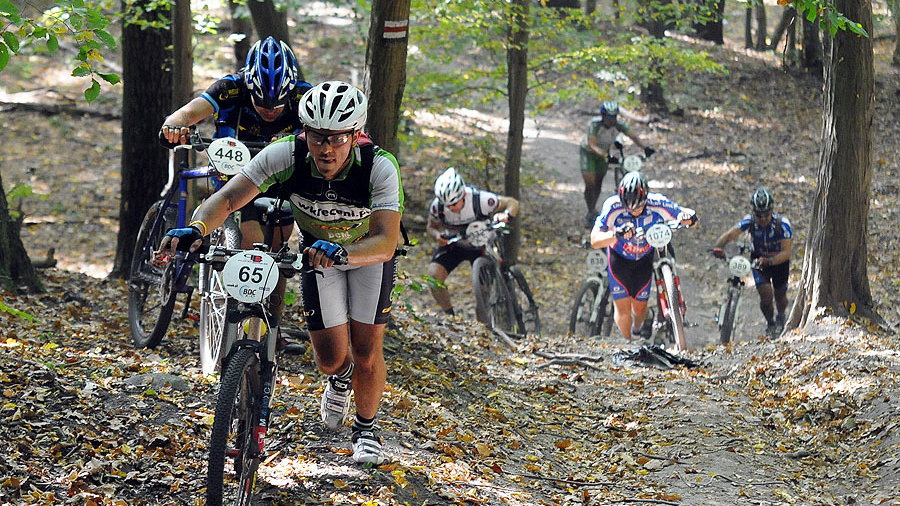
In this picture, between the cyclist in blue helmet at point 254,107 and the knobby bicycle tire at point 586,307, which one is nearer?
the cyclist in blue helmet at point 254,107

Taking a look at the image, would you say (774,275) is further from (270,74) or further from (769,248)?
(270,74)

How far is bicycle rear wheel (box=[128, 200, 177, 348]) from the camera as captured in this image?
686 centimetres

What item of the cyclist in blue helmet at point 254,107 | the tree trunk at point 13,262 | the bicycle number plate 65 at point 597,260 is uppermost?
the cyclist in blue helmet at point 254,107

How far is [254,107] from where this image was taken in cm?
638

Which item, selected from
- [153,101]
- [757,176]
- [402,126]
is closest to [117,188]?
[402,126]

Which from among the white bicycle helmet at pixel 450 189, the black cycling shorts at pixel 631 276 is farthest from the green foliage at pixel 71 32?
the black cycling shorts at pixel 631 276

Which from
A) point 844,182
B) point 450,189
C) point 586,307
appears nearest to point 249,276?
point 450,189

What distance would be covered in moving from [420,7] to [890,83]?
15666 mm

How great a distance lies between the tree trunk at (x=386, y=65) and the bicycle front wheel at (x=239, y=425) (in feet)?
11.7

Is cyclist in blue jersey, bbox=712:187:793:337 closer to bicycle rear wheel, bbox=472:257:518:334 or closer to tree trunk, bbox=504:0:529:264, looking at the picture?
bicycle rear wheel, bbox=472:257:518:334

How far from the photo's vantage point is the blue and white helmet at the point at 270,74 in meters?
6.12

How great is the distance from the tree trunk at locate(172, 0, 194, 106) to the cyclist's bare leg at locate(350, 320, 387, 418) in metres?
3.93

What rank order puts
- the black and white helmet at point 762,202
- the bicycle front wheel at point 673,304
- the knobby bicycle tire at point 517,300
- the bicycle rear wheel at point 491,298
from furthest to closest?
the black and white helmet at point 762,202 → the knobby bicycle tire at point 517,300 → the bicycle rear wheel at point 491,298 → the bicycle front wheel at point 673,304

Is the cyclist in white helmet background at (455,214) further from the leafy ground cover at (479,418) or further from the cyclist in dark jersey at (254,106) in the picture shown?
the cyclist in dark jersey at (254,106)
